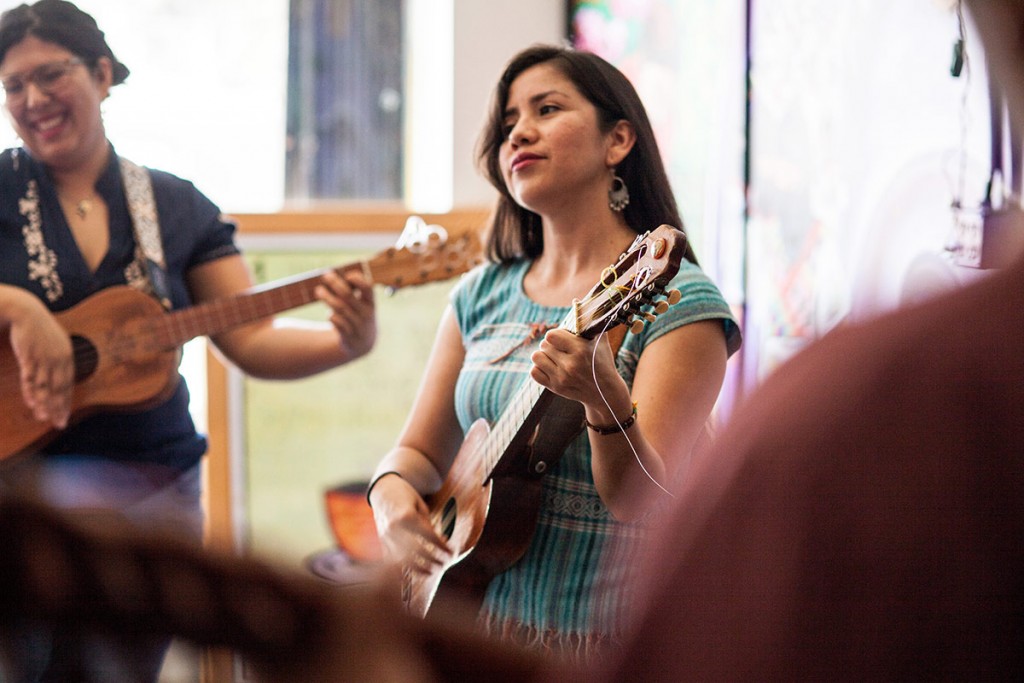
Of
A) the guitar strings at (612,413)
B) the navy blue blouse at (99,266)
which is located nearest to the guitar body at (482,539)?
the guitar strings at (612,413)

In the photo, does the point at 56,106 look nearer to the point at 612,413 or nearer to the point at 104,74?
the point at 104,74

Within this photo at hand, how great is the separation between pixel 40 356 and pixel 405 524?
91cm

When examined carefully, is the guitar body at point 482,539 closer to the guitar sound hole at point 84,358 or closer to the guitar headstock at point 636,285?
the guitar headstock at point 636,285

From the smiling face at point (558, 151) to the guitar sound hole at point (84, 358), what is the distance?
3.33 ft

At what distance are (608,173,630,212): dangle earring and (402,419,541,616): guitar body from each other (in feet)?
1.23

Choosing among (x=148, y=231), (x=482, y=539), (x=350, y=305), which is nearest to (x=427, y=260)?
(x=350, y=305)

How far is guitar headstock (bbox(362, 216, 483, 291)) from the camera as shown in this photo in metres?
2.30

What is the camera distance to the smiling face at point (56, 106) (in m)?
2.18

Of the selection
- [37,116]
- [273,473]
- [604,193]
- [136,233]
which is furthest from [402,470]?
[273,473]

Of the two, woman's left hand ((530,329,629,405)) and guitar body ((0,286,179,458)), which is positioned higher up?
woman's left hand ((530,329,629,405))

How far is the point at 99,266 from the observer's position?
87.4 inches

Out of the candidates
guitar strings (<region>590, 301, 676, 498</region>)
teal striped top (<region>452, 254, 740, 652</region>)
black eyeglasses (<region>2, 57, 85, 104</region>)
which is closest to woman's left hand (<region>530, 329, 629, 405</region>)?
guitar strings (<region>590, 301, 676, 498</region>)

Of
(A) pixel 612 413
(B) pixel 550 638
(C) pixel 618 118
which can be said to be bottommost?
(B) pixel 550 638

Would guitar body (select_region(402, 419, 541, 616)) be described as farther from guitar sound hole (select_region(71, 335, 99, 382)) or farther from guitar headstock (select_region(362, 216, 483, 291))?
guitar sound hole (select_region(71, 335, 99, 382))
